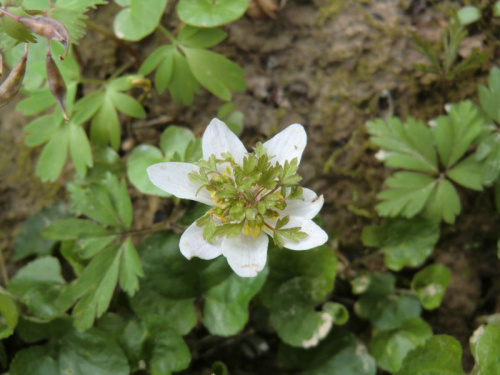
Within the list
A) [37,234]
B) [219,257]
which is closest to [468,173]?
[219,257]

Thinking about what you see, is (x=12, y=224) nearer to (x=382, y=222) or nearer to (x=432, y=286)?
(x=382, y=222)

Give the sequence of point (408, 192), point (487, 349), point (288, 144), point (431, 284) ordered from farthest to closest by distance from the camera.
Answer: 1. point (431, 284)
2. point (408, 192)
3. point (487, 349)
4. point (288, 144)

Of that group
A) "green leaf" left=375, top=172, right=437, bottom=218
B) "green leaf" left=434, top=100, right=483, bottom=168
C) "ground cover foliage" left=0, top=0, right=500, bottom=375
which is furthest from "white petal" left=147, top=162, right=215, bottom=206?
"green leaf" left=434, top=100, right=483, bottom=168

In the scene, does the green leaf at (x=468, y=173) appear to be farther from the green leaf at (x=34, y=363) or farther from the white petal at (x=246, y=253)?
A: the green leaf at (x=34, y=363)

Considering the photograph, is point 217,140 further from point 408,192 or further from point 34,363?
point 34,363

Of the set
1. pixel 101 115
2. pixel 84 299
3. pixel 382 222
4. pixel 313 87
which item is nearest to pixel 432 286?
pixel 382 222
